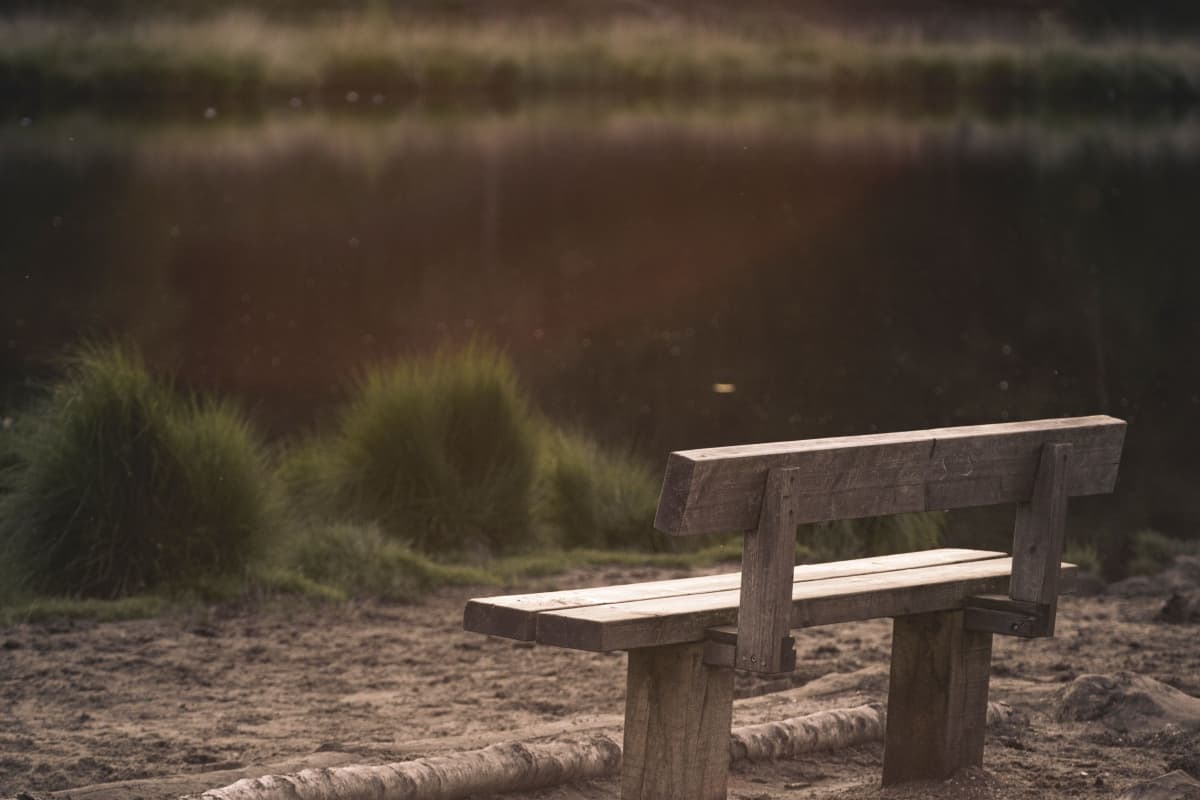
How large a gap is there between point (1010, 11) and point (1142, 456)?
43507mm

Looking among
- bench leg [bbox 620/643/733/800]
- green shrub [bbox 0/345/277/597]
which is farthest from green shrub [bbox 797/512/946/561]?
bench leg [bbox 620/643/733/800]

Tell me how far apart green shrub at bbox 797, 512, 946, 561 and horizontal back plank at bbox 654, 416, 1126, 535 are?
13.9 ft

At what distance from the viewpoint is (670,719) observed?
173 inches

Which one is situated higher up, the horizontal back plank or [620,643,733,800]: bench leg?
the horizontal back plank

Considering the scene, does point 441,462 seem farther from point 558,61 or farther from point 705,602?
point 558,61

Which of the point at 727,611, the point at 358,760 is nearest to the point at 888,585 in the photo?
the point at 727,611

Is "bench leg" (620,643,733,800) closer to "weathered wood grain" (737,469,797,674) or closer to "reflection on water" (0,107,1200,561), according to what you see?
"weathered wood grain" (737,469,797,674)

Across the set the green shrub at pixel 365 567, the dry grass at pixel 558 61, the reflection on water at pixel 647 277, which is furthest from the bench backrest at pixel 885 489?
the dry grass at pixel 558 61

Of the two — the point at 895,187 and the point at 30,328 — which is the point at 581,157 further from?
the point at 30,328

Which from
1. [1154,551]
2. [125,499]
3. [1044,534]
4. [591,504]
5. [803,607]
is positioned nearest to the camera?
[803,607]

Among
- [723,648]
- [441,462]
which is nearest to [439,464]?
[441,462]

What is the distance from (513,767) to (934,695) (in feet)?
3.70

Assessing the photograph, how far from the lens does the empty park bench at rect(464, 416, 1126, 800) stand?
4.12m

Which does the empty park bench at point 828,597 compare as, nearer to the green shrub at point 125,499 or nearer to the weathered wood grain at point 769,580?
the weathered wood grain at point 769,580
